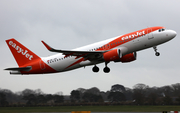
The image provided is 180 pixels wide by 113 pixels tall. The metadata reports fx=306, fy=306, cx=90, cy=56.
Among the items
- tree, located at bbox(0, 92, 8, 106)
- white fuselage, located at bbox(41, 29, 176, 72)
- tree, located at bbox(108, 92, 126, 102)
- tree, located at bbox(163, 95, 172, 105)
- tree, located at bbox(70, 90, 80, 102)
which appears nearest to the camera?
white fuselage, located at bbox(41, 29, 176, 72)

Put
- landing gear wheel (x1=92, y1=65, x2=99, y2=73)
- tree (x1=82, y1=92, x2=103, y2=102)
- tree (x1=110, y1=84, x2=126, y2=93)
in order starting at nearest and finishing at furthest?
landing gear wheel (x1=92, y1=65, x2=99, y2=73), tree (x1=82, y1=92, x2=103, y2=102), tree (x1=110, y1=84, x2=126, y2=93)

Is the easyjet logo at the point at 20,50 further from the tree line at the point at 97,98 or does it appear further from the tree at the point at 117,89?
the tree at the point at 117,89

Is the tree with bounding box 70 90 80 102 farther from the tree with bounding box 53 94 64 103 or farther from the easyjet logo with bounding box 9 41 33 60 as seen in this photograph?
the easyjet logo with bounding box 9 41 33 60

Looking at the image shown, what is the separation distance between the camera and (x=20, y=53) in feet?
171

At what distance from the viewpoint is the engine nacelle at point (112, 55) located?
4350cm

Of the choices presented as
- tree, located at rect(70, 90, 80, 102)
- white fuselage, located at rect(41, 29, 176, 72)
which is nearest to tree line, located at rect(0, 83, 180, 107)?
tree, located at rect(70, 90, 80, 102)

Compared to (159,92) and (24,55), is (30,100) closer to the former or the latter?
(24,55)

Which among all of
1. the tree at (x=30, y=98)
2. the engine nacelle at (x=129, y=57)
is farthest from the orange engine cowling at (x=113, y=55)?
Result: the tree at (x=30, y=98)

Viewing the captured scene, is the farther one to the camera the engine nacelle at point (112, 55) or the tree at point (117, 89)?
the tree at point (117, 89)

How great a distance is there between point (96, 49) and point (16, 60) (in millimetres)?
14629

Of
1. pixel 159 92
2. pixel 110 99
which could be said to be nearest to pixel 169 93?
pixel 159 92

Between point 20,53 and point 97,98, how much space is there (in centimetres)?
2073

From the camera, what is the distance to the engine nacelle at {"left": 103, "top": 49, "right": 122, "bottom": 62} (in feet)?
143

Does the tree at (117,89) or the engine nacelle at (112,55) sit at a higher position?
the engine nacelle at (112,55)
